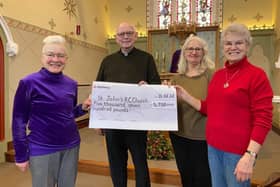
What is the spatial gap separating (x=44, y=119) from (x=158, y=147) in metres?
1.84

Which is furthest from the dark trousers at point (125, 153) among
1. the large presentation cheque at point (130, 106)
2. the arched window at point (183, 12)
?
the arched window at point (183, 12)

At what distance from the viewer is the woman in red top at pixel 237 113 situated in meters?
1.06

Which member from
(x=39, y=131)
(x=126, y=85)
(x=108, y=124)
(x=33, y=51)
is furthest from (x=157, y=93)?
(x=33, y=51)

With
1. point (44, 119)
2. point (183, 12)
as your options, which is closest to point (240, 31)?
point (44, 119)

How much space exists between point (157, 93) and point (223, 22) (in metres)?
4.43

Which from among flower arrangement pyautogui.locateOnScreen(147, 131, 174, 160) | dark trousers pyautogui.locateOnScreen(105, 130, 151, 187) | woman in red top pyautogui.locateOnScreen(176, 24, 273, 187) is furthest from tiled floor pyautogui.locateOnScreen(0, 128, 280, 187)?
woman in red top pyautogui.locateOnScreen(176, 24, 273, 187)

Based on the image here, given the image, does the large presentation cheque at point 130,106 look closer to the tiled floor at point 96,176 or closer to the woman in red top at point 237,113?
the woman in red top at point 237,113

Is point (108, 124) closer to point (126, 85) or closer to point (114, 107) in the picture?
point (114, 107)

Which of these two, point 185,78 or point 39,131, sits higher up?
point 185,78

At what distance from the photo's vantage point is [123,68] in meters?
1.78

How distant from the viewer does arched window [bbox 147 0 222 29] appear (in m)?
5.55

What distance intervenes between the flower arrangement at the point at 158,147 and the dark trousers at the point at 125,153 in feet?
3.46

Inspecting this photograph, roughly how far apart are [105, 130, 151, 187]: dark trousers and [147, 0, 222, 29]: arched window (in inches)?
162

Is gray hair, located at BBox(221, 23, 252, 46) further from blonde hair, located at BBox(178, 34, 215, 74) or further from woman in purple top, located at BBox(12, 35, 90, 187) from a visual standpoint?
woman in purple top, located at BBox(12, 35, 90, 187)
